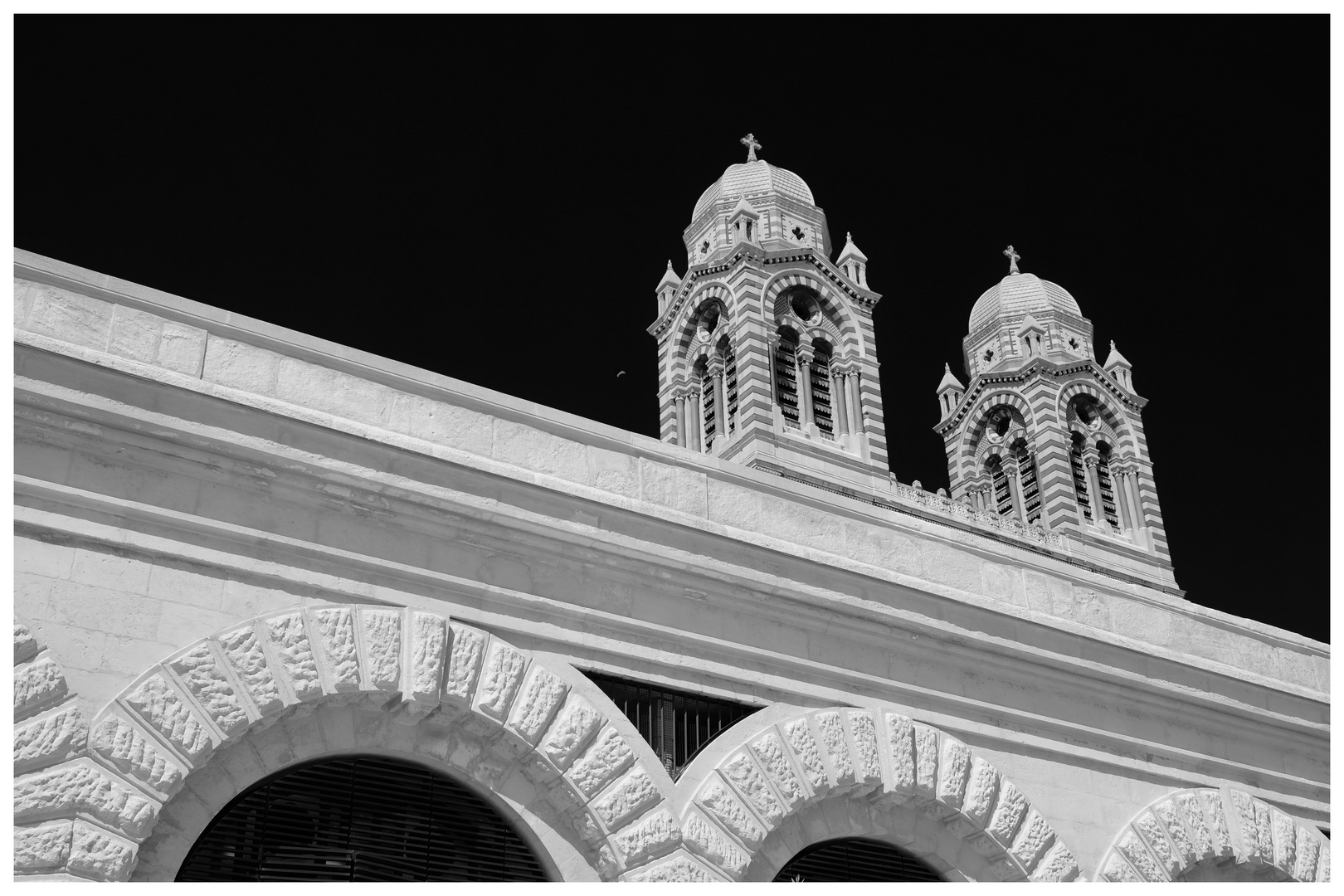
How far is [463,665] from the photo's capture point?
10156 mm

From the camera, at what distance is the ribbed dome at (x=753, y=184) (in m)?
55.5

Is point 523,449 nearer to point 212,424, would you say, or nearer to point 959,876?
point 212,424

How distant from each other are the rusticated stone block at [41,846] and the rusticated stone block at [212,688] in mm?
1120

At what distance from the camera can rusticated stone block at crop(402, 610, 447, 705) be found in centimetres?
988

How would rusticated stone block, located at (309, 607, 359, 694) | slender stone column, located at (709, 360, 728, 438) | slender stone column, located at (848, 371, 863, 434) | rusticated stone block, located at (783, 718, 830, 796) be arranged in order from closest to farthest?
rusticated stone block, located at (309, 607, 359, 694) < rusticated stone block, located at (783, 718, 830, 796) < slender stone column, located at (848, 371, 863, 434) < slender stone column, located at (709, 360, 728, 438)

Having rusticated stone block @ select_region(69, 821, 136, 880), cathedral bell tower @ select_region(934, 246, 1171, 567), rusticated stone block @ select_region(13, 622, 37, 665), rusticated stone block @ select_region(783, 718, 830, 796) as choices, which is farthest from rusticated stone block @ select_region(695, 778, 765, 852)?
cathedral bell tower @ select_region(934, 246, 1171, 567)

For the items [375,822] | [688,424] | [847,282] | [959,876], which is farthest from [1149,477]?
[375,822]

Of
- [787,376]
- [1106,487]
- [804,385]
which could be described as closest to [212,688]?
[804,385]

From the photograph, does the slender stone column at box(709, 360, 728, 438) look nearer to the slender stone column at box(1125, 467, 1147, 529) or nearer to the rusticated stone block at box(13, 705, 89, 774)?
the slender stone column at box(1125, 467, 1147, 529)

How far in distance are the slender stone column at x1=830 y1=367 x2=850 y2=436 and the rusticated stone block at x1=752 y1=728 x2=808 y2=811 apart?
127ft

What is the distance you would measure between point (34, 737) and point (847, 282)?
4645 cm

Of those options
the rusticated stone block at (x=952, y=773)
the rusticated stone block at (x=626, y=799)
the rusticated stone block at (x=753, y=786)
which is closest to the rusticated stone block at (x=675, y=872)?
the rusticated stone block at (x=626, y=799)

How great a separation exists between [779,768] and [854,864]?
3.90 ft

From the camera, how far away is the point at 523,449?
11.5 metres
